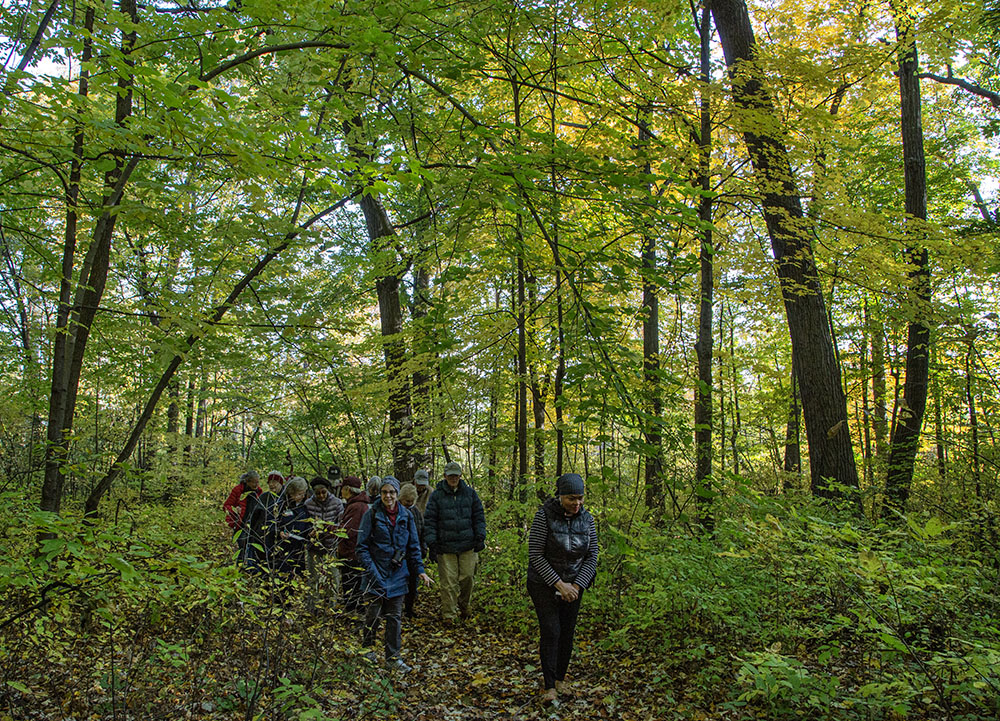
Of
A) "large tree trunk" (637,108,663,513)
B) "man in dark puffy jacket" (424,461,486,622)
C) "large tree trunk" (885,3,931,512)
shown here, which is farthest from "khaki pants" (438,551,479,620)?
"large tree trunk" (885,3,931,512)

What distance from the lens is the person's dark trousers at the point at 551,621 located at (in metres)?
4.88

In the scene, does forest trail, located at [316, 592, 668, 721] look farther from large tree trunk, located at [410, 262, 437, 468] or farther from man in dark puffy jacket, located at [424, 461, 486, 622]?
large tree trunk, located at [410, 262, 437, 468]

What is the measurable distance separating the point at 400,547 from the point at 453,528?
129cm

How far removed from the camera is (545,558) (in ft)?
16.0

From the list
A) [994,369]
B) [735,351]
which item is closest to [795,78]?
[994,369]

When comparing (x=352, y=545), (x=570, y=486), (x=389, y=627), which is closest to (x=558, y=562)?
(x=570, y=486)

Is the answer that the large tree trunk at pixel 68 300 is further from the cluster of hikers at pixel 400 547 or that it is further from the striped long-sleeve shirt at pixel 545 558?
the striped long-sleeve shirt at pixel 545 558

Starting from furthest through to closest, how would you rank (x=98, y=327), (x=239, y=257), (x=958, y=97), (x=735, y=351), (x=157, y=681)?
1. (x=735, y=351)
2. (x=958, y=97)
3. (x=239, y=257)
4. (x=98, y=327)
5. (x=157, y=681)

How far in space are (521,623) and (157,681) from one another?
12.6 feet

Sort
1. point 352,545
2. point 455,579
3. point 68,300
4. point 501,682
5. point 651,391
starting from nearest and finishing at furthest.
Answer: point 68,300 → point 501,682 → point 352,545 → point 651,391 → point 455,579

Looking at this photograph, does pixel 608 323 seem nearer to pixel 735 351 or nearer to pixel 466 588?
→ pixel 466 588

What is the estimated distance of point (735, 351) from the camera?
19.9 metres

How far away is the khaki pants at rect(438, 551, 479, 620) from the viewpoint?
7.25 meters

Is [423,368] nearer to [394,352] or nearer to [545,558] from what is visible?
[394,352]
